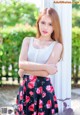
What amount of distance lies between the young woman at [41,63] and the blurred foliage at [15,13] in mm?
2275

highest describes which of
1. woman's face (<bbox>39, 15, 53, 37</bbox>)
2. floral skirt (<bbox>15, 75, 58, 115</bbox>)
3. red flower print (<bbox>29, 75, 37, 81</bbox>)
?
woman's face (<bbox>39, 15, 53, 37</bbox>)

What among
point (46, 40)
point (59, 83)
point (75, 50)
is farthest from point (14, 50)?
point (46, 40)

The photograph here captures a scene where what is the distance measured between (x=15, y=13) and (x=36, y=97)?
2.70 meters

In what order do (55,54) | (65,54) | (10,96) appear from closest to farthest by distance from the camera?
1. (55,54)
2. (65,54)
3. (10,96)

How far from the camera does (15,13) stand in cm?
502

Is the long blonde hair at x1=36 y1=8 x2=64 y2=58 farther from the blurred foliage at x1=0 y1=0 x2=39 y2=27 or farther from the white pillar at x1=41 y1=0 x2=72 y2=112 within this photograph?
the blurred foliage at x1=0 y1=0 x2=39 y2=27

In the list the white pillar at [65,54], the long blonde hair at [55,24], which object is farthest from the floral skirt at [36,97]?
the white pillar at [65,54]

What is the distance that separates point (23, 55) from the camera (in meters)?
2.47

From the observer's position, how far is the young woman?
96.2 inches

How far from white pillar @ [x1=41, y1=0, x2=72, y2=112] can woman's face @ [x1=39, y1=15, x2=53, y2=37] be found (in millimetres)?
391

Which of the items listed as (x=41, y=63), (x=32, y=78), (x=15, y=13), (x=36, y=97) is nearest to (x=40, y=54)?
(x=41, y=63)

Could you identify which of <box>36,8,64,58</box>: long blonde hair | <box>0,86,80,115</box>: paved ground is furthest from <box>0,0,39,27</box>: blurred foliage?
<box>36,8,64,58</box>: long blonde hair

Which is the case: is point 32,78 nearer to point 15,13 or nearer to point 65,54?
point 65,54

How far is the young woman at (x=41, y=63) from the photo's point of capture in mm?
2443
